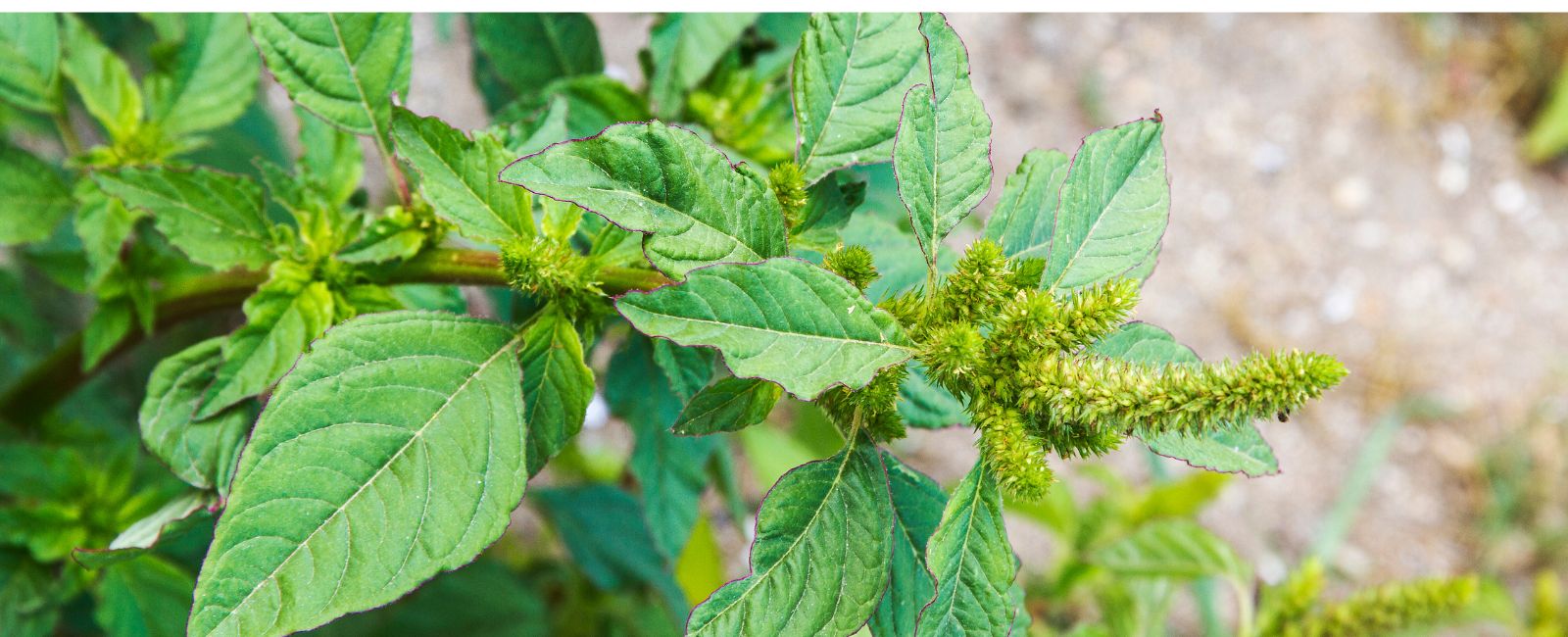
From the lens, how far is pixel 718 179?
903 mm

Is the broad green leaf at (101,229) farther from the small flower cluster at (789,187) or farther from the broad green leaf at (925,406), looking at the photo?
the broad green leaf at (925,406)

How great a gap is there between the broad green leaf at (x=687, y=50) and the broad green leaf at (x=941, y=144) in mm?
621

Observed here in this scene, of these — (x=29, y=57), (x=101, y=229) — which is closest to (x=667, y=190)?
(x=101, y=229)

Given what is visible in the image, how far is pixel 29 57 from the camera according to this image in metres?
1.40

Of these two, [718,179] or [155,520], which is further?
[155,520]

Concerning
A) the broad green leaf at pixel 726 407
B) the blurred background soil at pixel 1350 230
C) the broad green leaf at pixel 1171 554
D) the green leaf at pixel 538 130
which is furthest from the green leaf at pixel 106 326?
the blurred background soil at pixel 1350 230

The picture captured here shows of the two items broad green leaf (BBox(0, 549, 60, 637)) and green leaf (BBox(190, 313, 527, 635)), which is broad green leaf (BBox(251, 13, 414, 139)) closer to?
green leaf (BBox(190, 313, 527, 635))

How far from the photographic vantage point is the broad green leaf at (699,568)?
2.35 metres

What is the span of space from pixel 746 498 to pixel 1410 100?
326cm

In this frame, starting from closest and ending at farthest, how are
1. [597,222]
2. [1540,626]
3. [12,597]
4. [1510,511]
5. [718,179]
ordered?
[718,179]
[597,222]
[12,597]
[1540,626]
[1510,511]

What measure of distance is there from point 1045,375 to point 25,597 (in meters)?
1.41

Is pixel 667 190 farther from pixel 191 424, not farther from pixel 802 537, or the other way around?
pixel 191 424

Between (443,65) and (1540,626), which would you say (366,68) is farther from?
(1540,626)
